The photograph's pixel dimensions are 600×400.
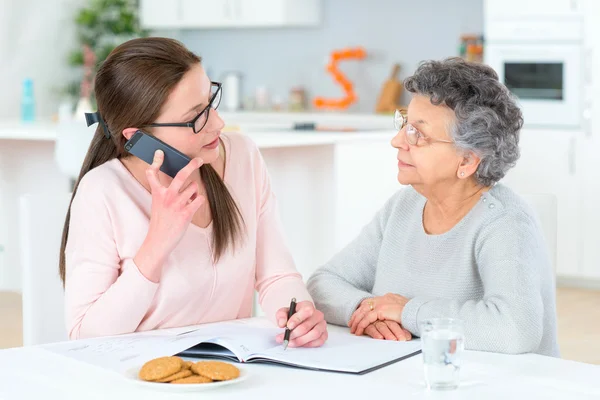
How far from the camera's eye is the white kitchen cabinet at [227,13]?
6.60m

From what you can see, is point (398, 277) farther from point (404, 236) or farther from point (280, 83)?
point (280, 83)

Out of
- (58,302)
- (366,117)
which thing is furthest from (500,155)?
(366,117)

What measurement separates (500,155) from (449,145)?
4.0 inches

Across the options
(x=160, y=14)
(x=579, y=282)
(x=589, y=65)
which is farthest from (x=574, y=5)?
(x=160, y=14)

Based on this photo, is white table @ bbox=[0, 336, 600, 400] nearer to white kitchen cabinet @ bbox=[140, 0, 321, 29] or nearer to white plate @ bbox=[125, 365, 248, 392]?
white plate @ bbox=[125, 365, 248, 392]

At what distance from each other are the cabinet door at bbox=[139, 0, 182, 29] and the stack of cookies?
588cm

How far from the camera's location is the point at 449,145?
1868 mm

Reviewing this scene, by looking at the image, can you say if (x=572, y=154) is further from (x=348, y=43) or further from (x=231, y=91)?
(x=231, y=91)

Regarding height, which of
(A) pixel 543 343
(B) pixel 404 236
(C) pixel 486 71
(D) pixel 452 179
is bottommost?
(A) pixel 543 343

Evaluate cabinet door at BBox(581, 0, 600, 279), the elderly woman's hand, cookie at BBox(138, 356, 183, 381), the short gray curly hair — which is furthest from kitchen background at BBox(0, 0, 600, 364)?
cookie at BBox(138, 356, 183, 381)

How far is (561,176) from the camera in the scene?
17.6 feet

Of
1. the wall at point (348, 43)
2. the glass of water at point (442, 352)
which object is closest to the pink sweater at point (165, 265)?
the glass of water at point (442, 352)

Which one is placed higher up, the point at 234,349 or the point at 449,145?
the point at 449,145

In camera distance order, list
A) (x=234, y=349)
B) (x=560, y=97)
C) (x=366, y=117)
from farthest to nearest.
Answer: (x=366, y=117)
(x=560, y=97)
(x=234, y=349)
